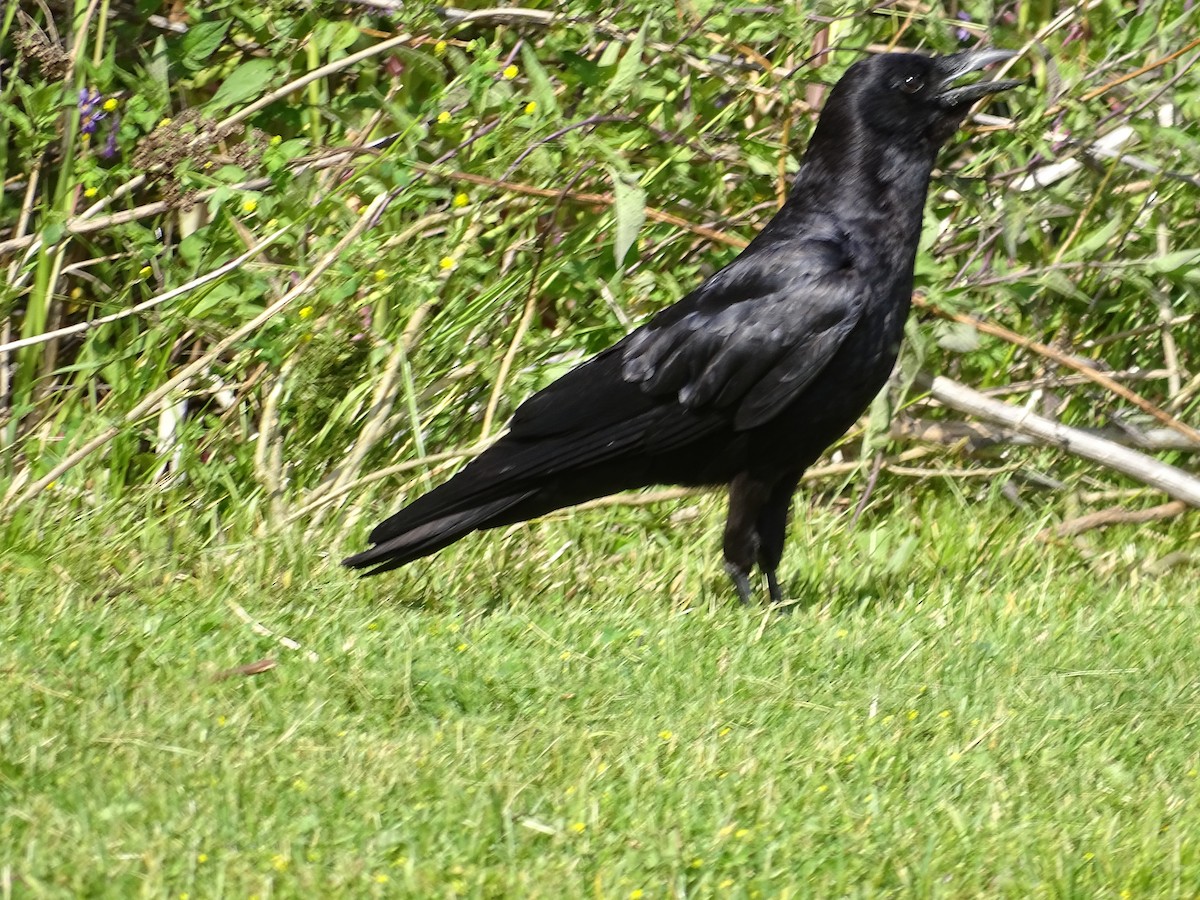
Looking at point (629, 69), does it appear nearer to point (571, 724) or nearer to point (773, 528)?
point (773, 528)

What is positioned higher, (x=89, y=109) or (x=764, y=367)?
(x=89, y=109)

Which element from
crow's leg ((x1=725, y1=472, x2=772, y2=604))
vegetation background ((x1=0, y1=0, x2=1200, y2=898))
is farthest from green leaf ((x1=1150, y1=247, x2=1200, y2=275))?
crow's leg ((x1=725, y1=472, x2=772, y2=604))

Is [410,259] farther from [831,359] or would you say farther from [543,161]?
[831,359]

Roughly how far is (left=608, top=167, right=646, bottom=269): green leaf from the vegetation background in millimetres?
88

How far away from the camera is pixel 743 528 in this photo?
4.24 metres

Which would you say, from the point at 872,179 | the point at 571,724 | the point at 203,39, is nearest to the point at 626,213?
the point at 872,179

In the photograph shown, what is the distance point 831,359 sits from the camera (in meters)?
4.02

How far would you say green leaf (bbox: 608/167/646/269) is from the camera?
418 centimetres

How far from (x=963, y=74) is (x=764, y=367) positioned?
37.8 inches

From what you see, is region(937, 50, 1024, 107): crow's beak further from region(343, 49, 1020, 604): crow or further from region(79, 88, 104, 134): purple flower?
region(79, 88, 104, 134): purple flower

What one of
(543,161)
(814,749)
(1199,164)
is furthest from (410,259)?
(1199,164)

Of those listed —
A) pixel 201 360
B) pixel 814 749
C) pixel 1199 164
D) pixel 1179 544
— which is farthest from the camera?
pixel 1179 544

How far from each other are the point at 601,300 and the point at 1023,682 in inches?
73.4

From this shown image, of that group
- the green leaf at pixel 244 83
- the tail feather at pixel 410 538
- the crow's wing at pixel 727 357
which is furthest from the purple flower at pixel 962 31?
the tail feather at pixel 410 538
